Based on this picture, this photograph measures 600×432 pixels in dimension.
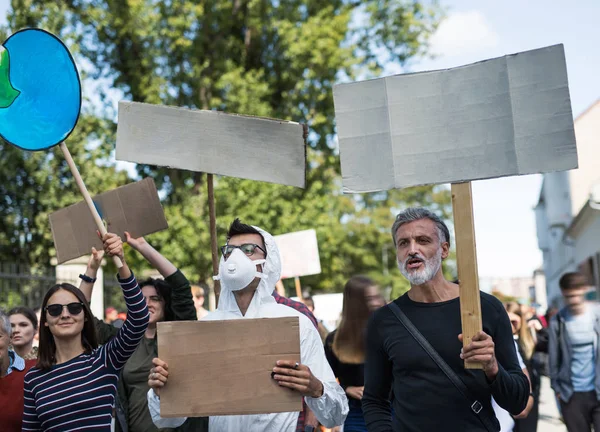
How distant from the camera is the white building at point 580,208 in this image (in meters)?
33.5

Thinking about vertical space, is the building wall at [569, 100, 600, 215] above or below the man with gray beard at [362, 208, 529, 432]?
above

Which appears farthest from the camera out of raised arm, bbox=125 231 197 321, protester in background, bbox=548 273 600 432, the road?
the road

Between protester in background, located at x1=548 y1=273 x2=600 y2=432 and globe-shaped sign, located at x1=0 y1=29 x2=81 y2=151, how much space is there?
18.0 feet

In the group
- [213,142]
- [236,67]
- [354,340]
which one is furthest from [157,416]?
[236,67]

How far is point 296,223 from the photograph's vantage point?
20.7 metres

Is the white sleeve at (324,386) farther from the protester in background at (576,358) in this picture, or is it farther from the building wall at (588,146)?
the building wall at (588,146)

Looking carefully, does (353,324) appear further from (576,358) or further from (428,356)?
(576,358)

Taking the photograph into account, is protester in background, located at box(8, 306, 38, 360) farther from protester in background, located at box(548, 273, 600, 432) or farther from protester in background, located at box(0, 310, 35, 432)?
protester in background, located at box(548, 273, 600, 432)

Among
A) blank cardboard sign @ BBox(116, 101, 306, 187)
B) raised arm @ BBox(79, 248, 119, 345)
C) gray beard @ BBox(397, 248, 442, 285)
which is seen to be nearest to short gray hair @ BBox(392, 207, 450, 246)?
gray beard @ BBox(397, 248, 442, 285)

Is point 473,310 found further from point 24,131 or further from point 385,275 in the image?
point 385,275

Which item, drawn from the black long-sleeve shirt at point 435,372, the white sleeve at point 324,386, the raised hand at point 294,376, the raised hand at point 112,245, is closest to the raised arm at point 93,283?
the raised hand at point 112,245

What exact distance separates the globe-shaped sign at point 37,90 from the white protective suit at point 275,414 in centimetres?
115

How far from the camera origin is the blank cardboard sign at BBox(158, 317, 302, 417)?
3814mm

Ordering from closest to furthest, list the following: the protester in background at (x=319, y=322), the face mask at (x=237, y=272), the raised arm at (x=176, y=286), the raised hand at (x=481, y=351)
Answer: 1. the raised hand at (x=481, y=351)
2. the face mask at (x=237, y=272)
3. the raised arm at (x=176, y=286)
4. the protester in background at (x=319, y=322)
